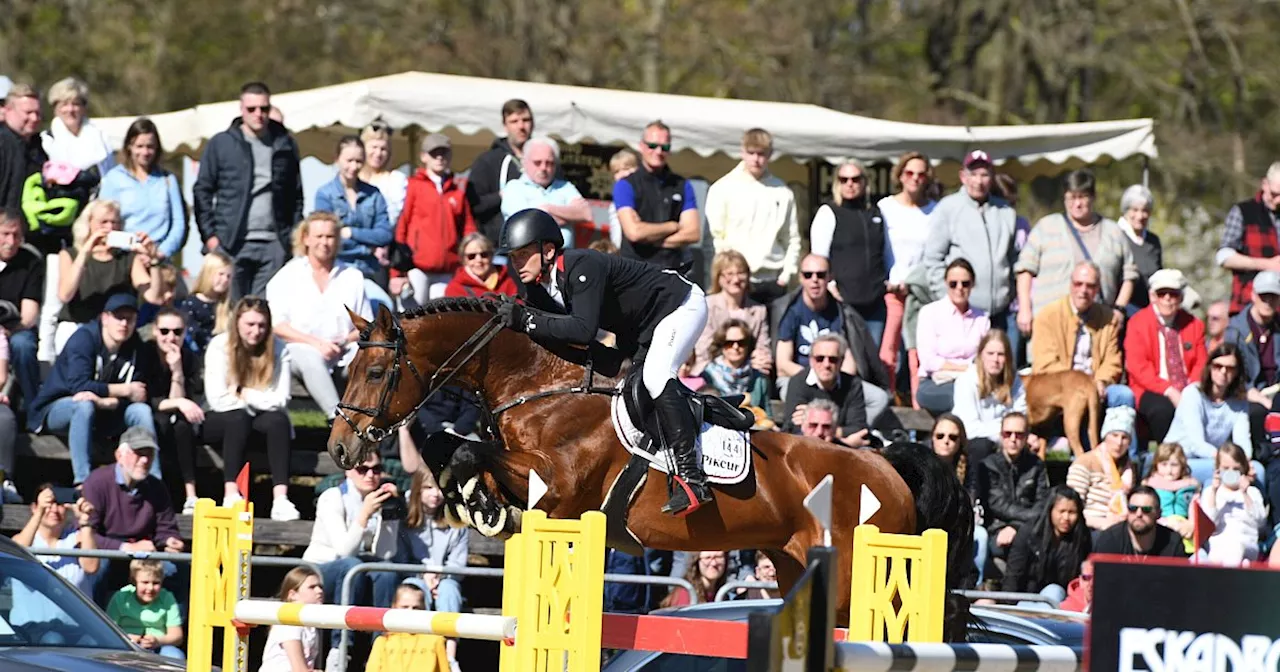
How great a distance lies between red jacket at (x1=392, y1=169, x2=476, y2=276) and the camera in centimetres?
1287

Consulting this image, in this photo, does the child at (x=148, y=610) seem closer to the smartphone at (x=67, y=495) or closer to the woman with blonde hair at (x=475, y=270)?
the smartphone at (x=67, y=495)

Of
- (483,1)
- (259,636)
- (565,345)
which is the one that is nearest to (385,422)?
(565,345)

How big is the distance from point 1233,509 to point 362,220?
586 cm

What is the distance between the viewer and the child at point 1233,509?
1100cm

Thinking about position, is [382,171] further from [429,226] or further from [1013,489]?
[1013,489]

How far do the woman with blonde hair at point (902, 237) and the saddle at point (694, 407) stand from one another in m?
4.42

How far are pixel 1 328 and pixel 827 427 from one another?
4.97 meters

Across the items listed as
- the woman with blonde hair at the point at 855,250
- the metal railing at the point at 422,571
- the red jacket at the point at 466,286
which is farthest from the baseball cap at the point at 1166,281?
the metal railing at the point at 422,571

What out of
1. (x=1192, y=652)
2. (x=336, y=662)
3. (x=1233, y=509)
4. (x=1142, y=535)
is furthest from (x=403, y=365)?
(x=1233, y=509)

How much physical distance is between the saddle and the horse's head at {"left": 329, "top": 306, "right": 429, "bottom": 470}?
937mm

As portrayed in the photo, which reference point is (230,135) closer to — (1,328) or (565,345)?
(1,328)

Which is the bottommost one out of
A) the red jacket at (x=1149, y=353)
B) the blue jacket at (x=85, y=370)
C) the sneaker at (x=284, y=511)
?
the sneaker at (x=284, y=511)

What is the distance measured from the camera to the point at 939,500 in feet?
30.2

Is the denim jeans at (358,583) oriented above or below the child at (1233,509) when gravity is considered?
below
